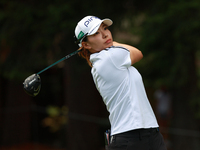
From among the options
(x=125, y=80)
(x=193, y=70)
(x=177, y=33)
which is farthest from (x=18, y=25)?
(x=125, y=80)

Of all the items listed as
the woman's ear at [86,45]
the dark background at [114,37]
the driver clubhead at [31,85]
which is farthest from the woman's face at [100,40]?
the dark background at [114,37]

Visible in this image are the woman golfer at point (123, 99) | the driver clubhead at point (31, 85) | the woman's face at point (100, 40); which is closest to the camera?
the woman golfer at point (123, 99)

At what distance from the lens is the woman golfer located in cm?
242

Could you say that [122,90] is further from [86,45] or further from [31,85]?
[31,85]

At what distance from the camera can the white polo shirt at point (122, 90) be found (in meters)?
2.43

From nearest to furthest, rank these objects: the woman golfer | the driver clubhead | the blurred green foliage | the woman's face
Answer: the woman golfer < the woman's face < the driver clubhead < the blurred green foliage

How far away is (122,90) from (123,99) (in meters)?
0.07

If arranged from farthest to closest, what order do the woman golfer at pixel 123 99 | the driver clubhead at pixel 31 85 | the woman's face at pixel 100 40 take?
the driver clubhead at pixel 31 85 < the woman's face at pixel 100 40 < the woman golfer at pixel 123 99

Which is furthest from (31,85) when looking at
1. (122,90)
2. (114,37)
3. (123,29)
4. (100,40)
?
(123,29)

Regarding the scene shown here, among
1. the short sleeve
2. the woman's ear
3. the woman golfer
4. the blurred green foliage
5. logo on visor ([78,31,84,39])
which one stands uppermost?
the blurred green foliage

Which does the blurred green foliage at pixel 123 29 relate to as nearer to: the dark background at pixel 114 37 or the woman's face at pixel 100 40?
the dark background at pixel 114 37

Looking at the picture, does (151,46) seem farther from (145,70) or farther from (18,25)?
(18,25)

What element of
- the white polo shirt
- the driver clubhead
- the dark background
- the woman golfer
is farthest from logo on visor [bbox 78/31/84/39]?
the dark background

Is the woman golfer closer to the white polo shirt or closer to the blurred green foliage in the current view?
the white polo shirt
